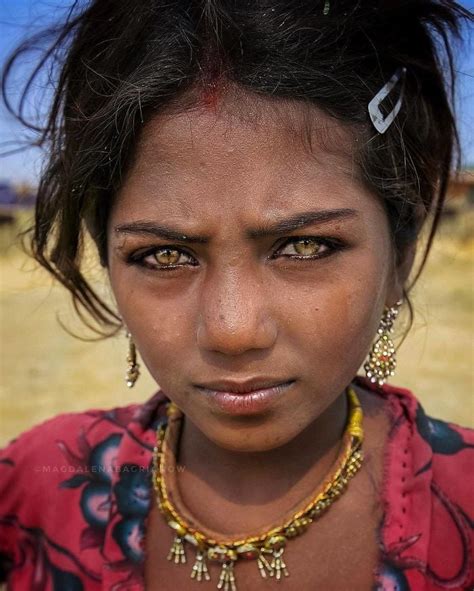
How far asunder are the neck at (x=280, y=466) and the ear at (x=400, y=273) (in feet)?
0.93

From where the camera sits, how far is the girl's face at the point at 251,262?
47.8 inches

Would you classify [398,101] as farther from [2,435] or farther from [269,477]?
[2,435]

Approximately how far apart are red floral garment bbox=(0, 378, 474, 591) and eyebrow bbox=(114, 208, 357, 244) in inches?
23.9

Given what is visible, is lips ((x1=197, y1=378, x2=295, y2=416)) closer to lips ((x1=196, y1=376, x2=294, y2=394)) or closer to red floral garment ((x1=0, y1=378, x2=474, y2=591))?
lips ((x1=196, y1=376, x2=294, y2=394))

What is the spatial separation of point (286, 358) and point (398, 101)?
62 cm

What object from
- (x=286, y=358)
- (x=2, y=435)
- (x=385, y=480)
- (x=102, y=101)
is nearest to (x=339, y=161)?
(x=286, y=358)

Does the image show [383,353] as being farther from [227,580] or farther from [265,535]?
[227,580]

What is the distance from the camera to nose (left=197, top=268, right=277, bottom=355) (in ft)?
3.88

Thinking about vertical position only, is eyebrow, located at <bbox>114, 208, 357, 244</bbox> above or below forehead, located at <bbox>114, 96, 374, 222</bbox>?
below

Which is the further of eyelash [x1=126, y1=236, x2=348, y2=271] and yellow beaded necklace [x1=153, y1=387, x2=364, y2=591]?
yellow beaded necklace [x1=153, y1=387, x2=364, y2=591]

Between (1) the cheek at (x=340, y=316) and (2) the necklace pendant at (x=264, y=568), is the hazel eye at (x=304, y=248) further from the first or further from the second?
(2) the necklace pendant at (x=264, y=568)

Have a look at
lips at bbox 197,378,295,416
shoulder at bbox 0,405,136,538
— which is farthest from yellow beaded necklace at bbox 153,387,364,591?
lips at bbox 197,378,295,416

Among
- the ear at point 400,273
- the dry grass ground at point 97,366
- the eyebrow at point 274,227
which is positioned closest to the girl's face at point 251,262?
the eyebrow at point 274,227

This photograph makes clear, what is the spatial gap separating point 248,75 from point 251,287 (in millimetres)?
397
